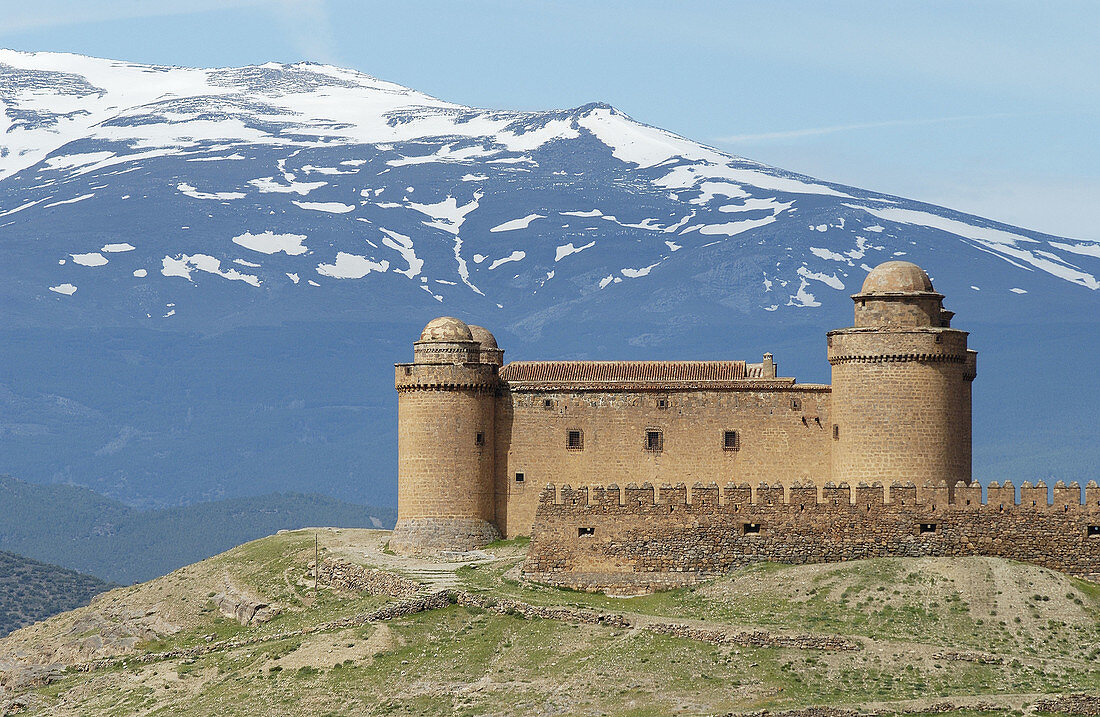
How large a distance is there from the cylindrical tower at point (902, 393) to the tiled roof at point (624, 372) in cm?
835

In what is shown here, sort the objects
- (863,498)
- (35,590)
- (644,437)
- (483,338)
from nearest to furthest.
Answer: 1. (863,498)
2. (644,437)
3. (483,338)
4. (35,590)

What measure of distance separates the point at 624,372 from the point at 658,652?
26.5m

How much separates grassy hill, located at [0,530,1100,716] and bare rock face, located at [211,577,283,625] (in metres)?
1.67

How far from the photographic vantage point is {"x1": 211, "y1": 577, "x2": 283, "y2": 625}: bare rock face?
6412cm

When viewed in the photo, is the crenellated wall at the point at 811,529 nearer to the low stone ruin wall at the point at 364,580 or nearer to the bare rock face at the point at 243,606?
the low stone ruin wall at the point at 364,580

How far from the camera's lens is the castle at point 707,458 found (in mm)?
57219

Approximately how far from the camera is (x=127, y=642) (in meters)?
64.6

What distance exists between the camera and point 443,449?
69875 millimetres

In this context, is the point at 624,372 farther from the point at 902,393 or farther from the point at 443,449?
the point at 902,393

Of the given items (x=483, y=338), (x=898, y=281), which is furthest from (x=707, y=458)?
(x=483, y=338)

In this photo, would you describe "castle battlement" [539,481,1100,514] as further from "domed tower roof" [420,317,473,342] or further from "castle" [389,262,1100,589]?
"domed tower roof" [420,317,473,342]

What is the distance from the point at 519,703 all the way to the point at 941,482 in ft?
61.1

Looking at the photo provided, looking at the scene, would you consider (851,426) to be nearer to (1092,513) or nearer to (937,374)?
(937,374)

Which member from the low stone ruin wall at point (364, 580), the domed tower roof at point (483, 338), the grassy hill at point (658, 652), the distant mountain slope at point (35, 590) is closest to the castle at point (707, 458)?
the domed tower roof at point (483, 338)
